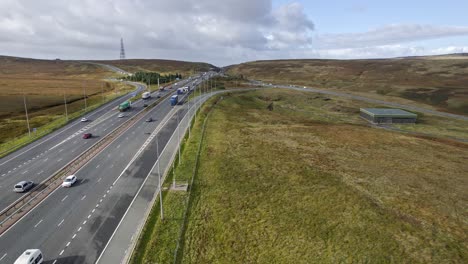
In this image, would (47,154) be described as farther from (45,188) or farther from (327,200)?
(327,200)

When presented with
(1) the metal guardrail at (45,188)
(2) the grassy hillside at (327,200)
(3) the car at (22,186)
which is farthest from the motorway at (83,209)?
(2) the grassy hillside at (327,200)

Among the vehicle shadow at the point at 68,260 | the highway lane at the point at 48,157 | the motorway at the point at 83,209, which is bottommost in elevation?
the vehicle shadow at the point at 68,260

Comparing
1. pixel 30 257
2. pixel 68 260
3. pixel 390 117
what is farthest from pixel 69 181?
pixel 390 117

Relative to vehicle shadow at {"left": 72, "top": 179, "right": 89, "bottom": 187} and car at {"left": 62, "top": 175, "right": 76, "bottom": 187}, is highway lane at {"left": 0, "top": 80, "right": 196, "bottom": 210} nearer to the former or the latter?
car at {"left": 62, "top": 175, "right": 76, "bottom": 187}

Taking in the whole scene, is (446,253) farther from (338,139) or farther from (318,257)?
(338,139)

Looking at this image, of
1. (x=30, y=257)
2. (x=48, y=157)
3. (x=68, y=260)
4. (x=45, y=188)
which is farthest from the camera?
(x=48, y=157)

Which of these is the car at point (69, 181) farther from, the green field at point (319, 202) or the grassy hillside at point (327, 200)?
the grassy hillside at point (327, 200)
